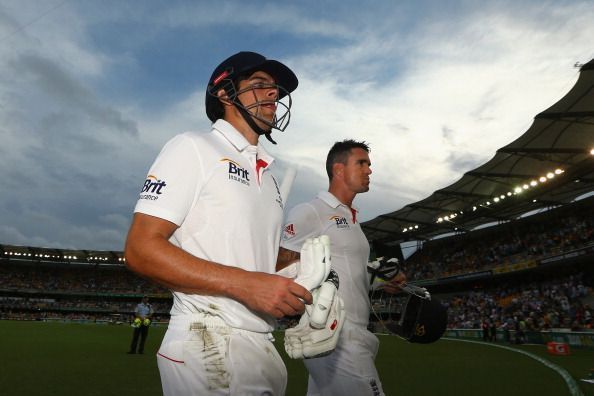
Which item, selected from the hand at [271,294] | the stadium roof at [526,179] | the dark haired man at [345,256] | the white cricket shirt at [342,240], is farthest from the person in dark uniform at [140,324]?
the stadium roof at [526,179]

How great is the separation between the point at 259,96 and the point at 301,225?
2.08 m

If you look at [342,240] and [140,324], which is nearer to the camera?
[342,240]

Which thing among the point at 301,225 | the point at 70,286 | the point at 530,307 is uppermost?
the point at 530,307

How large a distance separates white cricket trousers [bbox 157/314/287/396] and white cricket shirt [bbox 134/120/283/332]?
2.3 inches

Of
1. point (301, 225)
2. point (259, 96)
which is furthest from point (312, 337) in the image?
point (301, 225)

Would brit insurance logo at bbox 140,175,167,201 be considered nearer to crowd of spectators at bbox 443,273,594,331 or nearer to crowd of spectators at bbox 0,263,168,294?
crowd of spectators at bbox 443,273,594,331

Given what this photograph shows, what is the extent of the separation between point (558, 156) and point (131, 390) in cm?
2645

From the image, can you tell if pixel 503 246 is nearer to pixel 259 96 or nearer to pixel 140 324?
pixel 140 324

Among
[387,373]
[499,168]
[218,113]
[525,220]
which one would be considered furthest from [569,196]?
[218,113]

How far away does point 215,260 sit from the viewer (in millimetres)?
2014

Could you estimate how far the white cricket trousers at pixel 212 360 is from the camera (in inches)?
72.5

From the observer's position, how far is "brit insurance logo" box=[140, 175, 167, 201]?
1926 millimetres

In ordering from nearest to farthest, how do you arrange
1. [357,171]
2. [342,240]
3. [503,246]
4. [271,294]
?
[271,294]
[342,240]
[357,171]
[503,246]

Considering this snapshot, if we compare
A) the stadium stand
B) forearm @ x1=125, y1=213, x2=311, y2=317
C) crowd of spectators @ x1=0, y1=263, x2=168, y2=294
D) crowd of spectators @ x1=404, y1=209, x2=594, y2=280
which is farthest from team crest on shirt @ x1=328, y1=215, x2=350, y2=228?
crowd of spectators @ x1=0, y1=263, x2=168, y2=294
